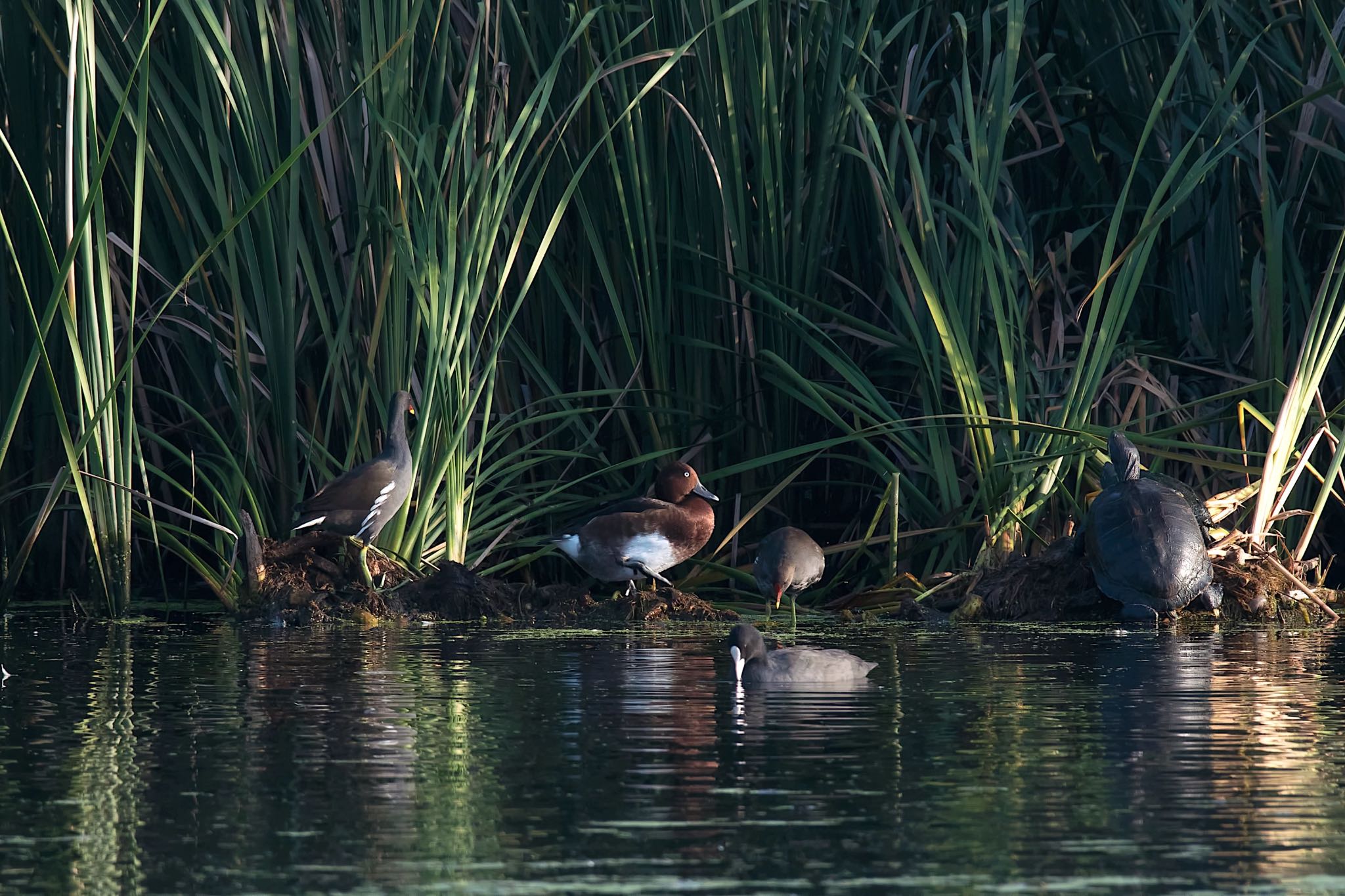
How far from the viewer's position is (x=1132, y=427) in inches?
385

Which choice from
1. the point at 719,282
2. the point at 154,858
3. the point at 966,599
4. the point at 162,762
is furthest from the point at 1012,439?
the point at 154,858

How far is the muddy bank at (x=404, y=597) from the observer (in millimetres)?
8422

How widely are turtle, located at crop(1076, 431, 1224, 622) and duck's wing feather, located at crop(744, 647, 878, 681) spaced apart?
1.96m

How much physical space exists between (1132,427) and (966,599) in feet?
5.58

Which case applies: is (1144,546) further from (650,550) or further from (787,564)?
(650,550)

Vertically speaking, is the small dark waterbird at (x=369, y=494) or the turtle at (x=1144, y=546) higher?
the small dark waterbird at (x=369, y=494)

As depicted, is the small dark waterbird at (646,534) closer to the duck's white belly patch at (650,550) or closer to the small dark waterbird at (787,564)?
the duck's white belly patch at (650,550)

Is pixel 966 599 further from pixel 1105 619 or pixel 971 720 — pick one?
pixel 971 720

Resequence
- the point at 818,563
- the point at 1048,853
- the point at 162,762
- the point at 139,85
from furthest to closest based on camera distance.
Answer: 1. the point at 818,563
2. the point at 139,85
3. the point at 162,762
4. the point at 1048,853

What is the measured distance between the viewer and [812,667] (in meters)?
6.49

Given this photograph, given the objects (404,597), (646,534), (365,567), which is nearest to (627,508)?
(646,534)

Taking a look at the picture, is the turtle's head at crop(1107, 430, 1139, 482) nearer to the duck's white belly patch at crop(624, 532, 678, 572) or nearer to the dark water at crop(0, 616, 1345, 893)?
the dark water at crop(0, 616, 1345, 893)

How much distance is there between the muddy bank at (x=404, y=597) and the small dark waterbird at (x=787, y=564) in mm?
222

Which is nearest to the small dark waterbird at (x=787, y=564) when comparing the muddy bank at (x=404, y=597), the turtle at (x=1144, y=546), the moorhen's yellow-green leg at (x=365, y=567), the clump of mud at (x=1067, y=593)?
the muddy bank at (x=404, y=597)
